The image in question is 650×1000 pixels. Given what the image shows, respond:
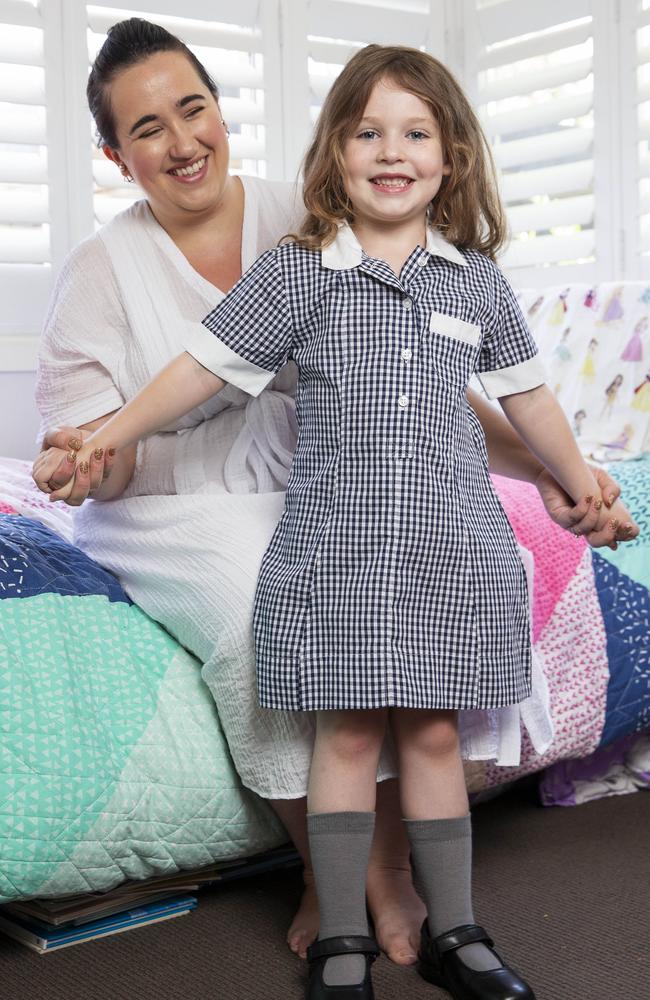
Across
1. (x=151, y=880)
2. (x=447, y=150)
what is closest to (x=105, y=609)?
(x=151, y=880)

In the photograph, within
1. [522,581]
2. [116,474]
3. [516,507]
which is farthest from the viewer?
[516,507]

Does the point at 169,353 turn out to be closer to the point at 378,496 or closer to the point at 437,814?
the point at 378,496

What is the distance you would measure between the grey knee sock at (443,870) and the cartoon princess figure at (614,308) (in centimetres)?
132

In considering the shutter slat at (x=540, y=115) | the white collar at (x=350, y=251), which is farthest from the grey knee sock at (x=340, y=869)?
the shutter slat at (x=540, y=115)

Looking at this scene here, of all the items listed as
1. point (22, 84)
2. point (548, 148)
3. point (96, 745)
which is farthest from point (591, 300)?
point (96, 745)

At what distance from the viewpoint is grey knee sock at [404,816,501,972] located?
1.19 metres

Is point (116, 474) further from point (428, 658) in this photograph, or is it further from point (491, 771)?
point (491, 771)

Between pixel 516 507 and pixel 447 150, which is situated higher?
pixel 447 150

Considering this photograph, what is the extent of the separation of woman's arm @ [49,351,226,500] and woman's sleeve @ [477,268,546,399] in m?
0.32

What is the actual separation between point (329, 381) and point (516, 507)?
54cm

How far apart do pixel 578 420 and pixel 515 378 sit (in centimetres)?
90

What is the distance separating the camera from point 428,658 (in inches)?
46.5

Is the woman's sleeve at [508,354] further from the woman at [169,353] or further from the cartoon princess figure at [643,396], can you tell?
the cartoon princess figure at [643,396]

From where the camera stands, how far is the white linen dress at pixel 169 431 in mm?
1329
